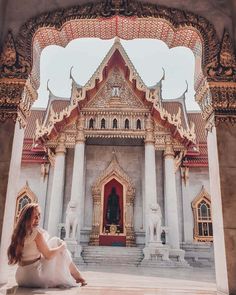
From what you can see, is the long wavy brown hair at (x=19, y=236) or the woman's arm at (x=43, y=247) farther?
the woman's arm at (x=43, y=247)

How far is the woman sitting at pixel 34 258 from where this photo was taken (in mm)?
2892

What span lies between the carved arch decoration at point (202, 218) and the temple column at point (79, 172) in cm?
435

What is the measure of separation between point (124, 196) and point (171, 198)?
170cm

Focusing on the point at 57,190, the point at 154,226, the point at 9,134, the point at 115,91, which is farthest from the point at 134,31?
the point at 115,91

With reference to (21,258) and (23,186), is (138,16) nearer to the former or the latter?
(21,258)

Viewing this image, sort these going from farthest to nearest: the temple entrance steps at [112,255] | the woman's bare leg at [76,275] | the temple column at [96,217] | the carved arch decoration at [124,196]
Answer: the carved arch decoration at [124,196]
the temple column at [96,217]
the temple entrance steps at [112,255]
the woman's bare leg at [76,275]

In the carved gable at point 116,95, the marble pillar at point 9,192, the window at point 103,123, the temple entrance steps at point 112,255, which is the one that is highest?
the carved gable at point 116,95

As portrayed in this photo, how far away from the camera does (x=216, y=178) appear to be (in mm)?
2832

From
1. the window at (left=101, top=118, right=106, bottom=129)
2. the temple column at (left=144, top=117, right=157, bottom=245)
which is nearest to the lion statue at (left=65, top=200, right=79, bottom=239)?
the temple column at (left=144, top=117, right=157, bottom=245)

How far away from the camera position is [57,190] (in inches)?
418

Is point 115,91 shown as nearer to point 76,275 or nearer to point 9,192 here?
point 76,275

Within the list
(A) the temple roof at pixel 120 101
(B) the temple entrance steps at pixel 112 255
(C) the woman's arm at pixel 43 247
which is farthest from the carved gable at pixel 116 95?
(C) the woman's arm at pixel 43 247

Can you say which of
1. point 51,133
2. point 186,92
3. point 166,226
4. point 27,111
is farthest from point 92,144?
point 27,111

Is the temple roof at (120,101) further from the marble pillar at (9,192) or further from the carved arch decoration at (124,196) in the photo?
the marble pillar at (9,192)
